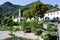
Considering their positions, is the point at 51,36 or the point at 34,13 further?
the point at 34,13

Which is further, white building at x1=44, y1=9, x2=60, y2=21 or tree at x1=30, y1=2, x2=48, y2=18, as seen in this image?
white building at x1=44, y1=9, x2=60, y2=21

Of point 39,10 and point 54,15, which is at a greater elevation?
point 39,10

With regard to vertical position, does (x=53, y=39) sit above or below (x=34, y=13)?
below

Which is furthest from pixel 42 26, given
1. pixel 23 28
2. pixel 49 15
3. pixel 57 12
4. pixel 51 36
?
pixel 49 15

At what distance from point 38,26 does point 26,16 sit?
17.7 metres

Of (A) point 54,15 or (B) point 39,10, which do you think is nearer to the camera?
(B) point 39,10

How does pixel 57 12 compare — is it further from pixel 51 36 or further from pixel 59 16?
pixel 51 36

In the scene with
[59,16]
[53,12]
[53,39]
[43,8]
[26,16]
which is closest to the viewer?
[53,39]

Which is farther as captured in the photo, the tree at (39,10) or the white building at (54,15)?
the white building at (54,15)

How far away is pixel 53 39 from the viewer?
19.1 meters

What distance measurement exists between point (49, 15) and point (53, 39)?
167 ft

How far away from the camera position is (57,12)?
64.1 m

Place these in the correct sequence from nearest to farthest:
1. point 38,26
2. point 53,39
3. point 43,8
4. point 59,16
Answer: point 53,39 < point 38,26 < point 43,8 < point 59,16

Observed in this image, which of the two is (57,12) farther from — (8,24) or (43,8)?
(8,24)
